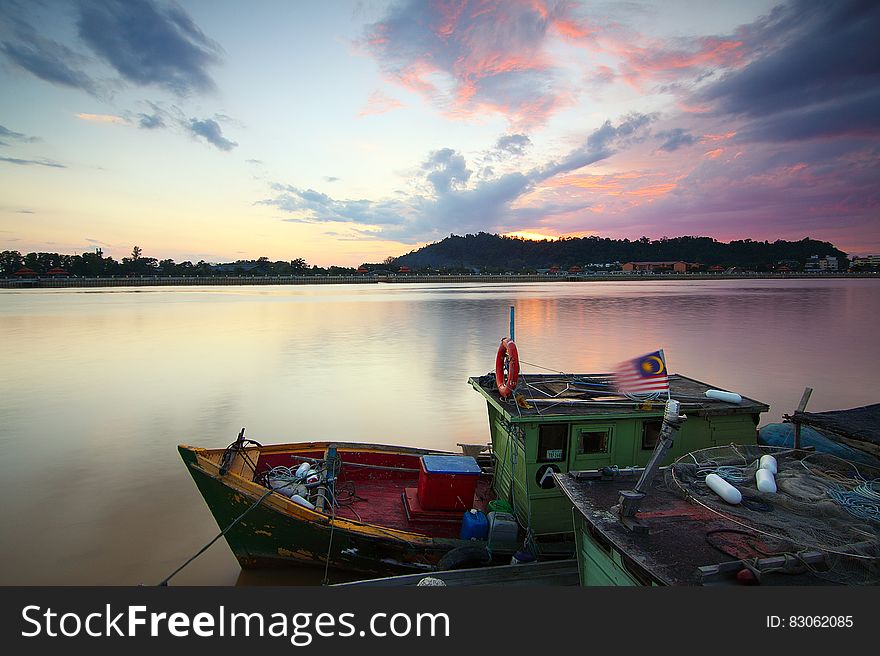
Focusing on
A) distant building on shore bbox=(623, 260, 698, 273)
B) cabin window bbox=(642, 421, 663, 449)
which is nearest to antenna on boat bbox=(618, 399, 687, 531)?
cabin window bbox=(642, 421, 663, 449)

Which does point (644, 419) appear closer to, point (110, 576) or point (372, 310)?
point (110, 576)

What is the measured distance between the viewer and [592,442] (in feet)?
24.9

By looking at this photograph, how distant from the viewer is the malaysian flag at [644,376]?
7.65 meters

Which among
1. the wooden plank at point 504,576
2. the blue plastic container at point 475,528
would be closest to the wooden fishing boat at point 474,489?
the blue plastic container at point 475,528

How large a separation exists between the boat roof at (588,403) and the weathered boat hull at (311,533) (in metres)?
2.24

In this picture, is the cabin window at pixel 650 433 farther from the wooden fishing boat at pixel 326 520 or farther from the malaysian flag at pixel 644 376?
the wooden fishing boat at pixel 326 520

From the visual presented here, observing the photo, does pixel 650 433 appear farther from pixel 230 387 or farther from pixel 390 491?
pixel 230 387

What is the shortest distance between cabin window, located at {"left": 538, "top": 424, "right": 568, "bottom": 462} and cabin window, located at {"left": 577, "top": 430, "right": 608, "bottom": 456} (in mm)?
241

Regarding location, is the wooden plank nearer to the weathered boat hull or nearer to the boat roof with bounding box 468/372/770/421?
the weathered boat hull

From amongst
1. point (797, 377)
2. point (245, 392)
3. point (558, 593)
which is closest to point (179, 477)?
point (245, 392)

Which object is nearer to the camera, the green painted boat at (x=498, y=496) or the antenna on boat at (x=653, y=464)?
the antenna on boat at (x=653, y=464)

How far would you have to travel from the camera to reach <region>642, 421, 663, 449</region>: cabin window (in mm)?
7730

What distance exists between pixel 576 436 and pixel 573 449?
0.66ft

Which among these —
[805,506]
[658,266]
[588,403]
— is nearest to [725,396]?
[588,403]
